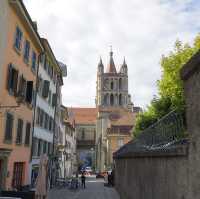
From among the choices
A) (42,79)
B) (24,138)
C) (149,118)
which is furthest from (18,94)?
(149,118)

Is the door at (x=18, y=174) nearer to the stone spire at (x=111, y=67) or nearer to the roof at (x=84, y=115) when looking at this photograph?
the roof at (x=84, y=115)

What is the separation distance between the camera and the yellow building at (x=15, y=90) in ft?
58.9

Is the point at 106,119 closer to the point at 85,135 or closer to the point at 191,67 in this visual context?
the point at 85,135

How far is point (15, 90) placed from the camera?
19844 millimetres

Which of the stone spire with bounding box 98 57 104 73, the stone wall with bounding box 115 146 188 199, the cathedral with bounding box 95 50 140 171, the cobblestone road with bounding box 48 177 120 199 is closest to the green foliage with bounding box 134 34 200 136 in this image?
the cobblestone road with bounding box 48 177 120 199

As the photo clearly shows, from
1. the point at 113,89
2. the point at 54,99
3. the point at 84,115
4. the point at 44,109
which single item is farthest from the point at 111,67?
the point at 44,109

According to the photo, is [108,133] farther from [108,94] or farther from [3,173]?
[3,173]

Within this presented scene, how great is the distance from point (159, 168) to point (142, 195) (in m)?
3.76

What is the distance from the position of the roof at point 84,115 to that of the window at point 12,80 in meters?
88.5

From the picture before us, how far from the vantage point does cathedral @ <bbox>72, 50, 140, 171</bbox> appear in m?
77.6

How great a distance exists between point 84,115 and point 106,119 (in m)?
25.5

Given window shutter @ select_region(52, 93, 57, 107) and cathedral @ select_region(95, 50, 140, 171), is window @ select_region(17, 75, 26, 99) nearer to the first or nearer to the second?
window shutter @ select_region(52, 93, 57, 107)

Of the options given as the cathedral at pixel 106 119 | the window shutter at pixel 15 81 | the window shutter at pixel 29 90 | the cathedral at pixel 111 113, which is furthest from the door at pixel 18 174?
the cathedral at pixel 106 119

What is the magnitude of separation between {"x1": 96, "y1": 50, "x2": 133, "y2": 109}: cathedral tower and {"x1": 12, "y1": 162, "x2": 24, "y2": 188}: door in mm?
78783
